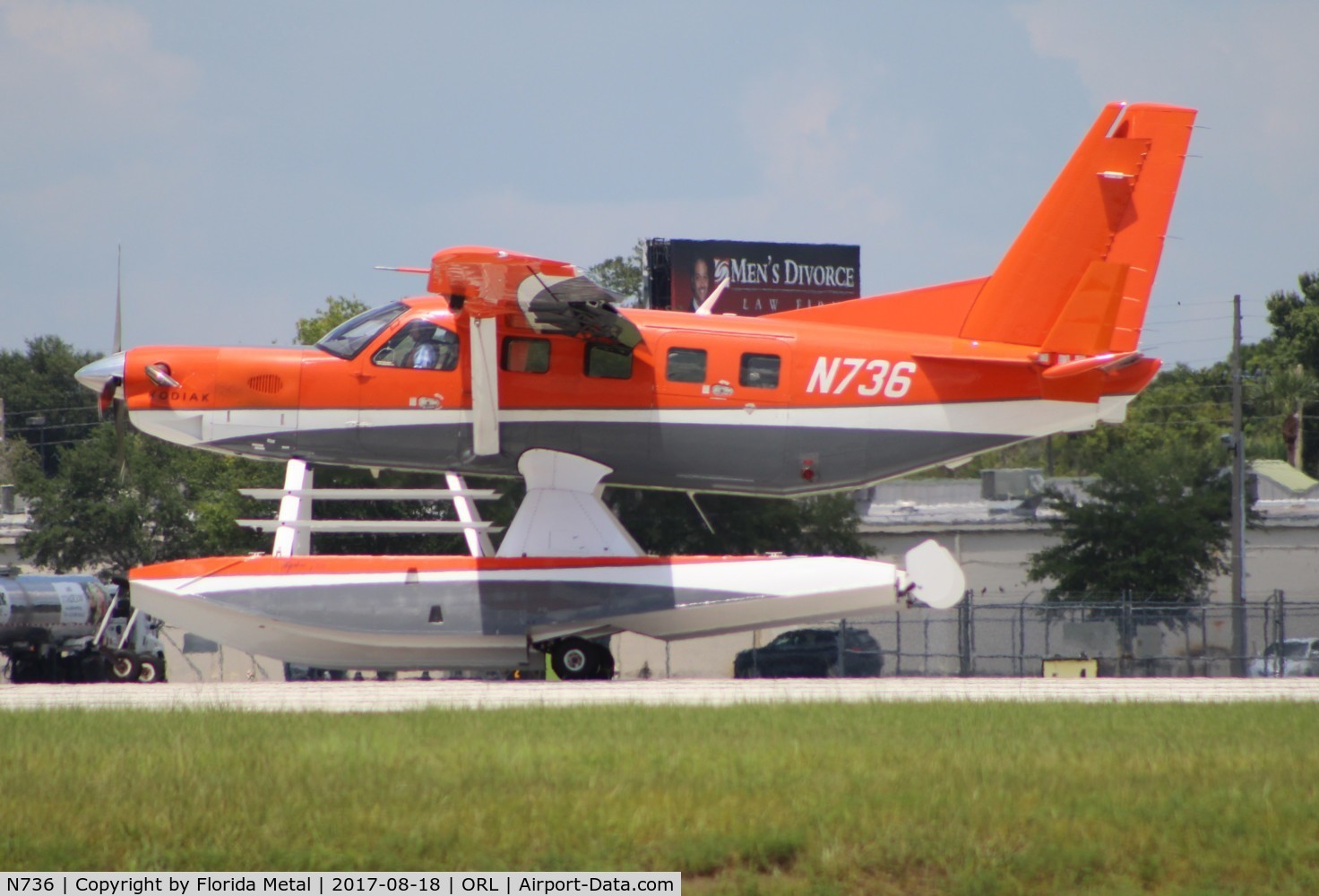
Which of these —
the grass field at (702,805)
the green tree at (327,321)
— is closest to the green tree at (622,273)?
the green tree at (327,321)

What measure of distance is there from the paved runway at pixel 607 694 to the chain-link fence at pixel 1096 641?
9434 mm

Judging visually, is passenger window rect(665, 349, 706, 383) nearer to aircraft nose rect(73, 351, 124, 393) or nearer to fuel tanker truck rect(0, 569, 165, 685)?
aircraft nose rect(73, 351, 124, 393)

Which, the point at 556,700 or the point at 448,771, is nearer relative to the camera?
the point at 448,771

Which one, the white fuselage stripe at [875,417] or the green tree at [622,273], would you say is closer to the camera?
the white fuselage stripe at [875,417]

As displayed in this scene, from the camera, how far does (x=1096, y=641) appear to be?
31.3m

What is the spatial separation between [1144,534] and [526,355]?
86.2 feet

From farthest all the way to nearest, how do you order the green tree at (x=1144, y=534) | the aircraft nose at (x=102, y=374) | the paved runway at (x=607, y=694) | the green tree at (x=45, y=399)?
the green tree at (x=45, y=399) < the green tree at (x=1144, y=534) < the aircraft nose at (x=102, y=374) < the paved runway at (x=607, y=694)

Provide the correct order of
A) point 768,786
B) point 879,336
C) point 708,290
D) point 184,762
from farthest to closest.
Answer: point 708,290
point 879,336
point 184,762
point 768,786

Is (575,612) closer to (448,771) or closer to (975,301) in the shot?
(975,301)

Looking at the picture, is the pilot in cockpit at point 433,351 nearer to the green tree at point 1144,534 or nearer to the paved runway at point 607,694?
the paved runway at point 607,694

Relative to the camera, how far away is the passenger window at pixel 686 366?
18.4 metres

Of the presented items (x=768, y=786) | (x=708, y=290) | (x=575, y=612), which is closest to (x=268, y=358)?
(x=575, y=612)

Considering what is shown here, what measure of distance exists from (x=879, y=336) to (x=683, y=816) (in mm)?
10810

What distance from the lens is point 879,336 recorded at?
61.5 ft
